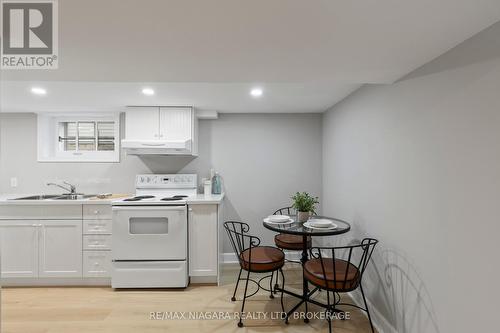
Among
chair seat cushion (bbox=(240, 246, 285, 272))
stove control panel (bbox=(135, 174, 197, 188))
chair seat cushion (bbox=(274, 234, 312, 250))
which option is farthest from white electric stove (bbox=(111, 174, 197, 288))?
chair seat cushion (bbox=(274, 234, 312, 250))

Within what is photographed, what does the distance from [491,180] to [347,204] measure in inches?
62.9

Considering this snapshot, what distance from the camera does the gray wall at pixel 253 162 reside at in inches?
134

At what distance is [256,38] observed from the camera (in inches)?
49.2

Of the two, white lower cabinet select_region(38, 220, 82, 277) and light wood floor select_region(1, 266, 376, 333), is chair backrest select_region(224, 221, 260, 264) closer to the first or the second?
light wood floor select_region(1, 266, 376, 333)

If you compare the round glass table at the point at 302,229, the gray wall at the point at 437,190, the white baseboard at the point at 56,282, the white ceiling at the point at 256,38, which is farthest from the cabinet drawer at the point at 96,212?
the gray wall at the point at 437,190

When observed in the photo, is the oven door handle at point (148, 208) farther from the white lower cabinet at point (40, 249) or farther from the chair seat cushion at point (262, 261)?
the chair seat cushion at point (262, 261)

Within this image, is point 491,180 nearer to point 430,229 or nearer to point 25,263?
point 430,229

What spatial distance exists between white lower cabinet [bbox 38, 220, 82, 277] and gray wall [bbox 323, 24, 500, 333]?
10.3 feet

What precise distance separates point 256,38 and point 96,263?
9.70 feet

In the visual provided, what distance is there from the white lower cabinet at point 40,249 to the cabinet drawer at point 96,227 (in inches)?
4.9

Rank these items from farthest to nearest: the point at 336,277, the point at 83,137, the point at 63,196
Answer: the point at 83,137 → the point at 63,196 → the point at 336,277

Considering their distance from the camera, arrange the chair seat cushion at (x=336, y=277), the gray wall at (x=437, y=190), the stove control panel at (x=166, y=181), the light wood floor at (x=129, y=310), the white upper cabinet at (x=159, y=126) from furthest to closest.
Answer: the stove control panel at (x=166, y=181) → the white upper cabinet at (x=159, y=126) → the light wood floor at (x=129, y=310) → the chair seat cushion at (x=336, y=277) → the gray wall at (x=437, y=190)

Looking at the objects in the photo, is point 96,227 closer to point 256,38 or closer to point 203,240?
point 203,240

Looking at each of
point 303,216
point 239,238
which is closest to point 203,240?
point 239,238
